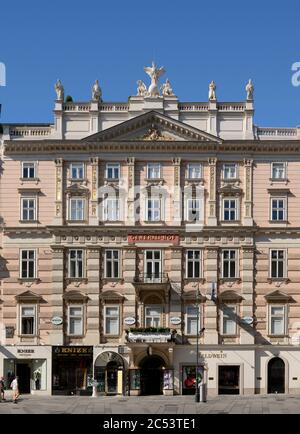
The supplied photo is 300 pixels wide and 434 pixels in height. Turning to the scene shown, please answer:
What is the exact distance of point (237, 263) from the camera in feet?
178

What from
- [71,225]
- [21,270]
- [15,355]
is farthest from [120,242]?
[15,355]

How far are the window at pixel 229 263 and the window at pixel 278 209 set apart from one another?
4191mm

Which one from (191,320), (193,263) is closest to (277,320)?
(191,320)

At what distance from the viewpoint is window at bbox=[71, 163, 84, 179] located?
54.9m

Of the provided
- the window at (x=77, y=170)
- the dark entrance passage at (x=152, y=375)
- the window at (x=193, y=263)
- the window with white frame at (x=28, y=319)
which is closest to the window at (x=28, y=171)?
the window at (x=77, y=170)

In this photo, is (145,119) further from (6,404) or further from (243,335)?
(6,404)

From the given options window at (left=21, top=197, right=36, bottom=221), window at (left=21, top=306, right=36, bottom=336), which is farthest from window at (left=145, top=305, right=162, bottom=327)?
window at (left=21, top=197, right=36, bottom=221)

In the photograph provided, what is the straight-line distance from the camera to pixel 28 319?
2116 inches

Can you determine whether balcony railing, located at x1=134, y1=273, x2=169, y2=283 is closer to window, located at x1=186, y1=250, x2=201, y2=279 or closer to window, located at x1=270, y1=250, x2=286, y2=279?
window, located at x1=186, y1=250, x2=201, y2=279

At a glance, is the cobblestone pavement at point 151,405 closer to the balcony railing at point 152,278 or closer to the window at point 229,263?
the balcony railing at point 152,278

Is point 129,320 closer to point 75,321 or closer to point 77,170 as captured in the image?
point 75,321

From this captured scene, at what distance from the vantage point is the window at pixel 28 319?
176 ft

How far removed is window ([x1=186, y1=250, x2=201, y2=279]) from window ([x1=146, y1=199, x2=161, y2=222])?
3639 millimetres

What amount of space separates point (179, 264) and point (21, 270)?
39.5ft
